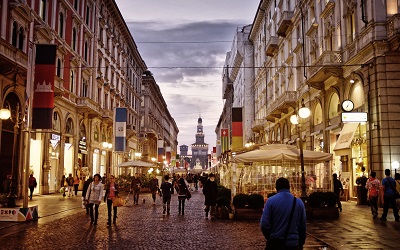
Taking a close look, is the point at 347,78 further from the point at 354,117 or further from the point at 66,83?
the point at 66,83

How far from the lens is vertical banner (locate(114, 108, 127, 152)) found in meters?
37.4

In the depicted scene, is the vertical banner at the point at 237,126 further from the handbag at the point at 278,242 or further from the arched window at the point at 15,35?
the handbag at the point at 278,242

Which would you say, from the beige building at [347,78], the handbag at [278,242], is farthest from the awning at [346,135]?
the handbag at [278,242]

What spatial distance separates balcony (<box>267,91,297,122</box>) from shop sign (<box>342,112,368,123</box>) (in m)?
13.8

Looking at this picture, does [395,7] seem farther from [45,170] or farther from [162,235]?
[45,170]

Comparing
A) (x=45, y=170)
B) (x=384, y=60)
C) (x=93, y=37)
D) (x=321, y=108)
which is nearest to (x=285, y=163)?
(x=384, y=60)

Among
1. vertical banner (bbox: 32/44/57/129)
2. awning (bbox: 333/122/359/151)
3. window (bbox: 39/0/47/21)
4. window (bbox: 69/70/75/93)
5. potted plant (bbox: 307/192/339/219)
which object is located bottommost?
potted plant (bbox: 307/192/339/219)

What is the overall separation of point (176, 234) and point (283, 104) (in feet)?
81.9

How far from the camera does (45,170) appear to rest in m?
30.3

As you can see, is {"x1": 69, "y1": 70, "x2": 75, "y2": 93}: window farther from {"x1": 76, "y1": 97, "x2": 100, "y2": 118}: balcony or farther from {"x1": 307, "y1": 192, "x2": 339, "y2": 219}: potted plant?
{"x1": 307, "y1": 192, "x2": 339, "y2": 219}: potted plant

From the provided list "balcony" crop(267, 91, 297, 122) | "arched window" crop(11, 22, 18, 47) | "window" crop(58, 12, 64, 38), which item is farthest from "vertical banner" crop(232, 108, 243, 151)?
"arched window" crop(11, 22, 18, 47)

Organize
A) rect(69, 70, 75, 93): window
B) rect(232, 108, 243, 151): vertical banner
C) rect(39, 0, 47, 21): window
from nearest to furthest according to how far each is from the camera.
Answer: rect(39, 0, 47, 21): window
rect(69, 70, 75, 93): window
rect(232, 108, 243, 151): vertical banner

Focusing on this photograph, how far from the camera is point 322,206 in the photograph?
1708cm

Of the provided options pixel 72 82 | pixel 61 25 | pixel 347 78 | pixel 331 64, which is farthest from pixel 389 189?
pixel 72 82
